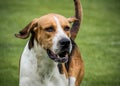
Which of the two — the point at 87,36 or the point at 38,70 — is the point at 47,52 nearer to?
the point at 38,70

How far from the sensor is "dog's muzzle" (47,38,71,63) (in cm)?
808

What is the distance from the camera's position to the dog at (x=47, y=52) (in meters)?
8.22

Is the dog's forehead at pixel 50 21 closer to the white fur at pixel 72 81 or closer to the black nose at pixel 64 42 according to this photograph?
the black nose at pixel 64 42

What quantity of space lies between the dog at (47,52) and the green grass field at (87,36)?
2.77 m

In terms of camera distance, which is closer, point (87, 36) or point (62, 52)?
point (62, 52)

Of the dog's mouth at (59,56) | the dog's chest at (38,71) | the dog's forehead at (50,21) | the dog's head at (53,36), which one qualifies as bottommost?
the dog's chest at (38,71)

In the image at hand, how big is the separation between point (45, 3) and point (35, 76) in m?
18.7

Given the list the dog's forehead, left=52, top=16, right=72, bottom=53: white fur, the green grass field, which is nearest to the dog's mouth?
left=52, top=16, right=72, bottom=53: white fur

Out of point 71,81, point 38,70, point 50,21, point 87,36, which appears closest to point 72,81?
point 71,81

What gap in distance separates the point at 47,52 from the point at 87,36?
954cm

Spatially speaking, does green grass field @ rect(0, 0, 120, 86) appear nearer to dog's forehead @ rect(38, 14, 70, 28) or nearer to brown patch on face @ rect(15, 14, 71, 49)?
brown patch on face @ rect(15, 14, 71, 49)

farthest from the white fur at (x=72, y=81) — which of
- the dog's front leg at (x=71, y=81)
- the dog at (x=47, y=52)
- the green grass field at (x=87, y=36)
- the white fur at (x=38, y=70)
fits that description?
the green grass field at (x=87, y=36)

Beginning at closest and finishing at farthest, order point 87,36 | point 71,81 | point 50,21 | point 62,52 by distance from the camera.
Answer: point 62,52
point 50,21
point 71,81
point 87,36

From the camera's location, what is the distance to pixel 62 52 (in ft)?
27.0
